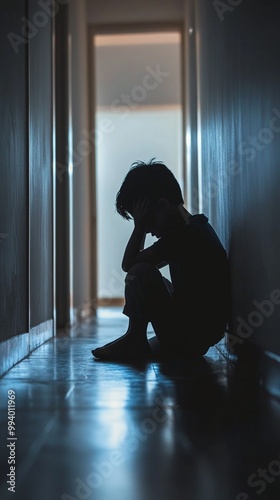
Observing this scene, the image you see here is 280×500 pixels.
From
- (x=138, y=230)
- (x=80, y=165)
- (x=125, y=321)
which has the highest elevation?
(x=80, y=165)

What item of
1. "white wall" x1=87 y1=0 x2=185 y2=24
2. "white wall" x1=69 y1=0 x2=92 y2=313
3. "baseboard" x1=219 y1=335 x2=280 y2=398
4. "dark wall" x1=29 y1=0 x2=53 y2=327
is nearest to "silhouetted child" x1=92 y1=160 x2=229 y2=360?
"baseboard" x1=219 y1=335 x2=280 y2=398

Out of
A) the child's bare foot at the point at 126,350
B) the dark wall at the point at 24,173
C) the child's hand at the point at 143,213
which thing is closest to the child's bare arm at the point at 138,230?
the child's hand at the point at 143,213

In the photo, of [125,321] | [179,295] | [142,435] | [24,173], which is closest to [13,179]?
[24,173]

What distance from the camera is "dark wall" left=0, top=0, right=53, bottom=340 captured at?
2025 millimetres

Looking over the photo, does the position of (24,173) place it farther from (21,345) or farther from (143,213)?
(21,345)

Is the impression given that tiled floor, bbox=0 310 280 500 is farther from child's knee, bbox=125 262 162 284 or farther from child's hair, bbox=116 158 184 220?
child's hair, bbox=116 158 184 220

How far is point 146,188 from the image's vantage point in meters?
2.23

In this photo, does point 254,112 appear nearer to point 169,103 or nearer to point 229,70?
point 229,70

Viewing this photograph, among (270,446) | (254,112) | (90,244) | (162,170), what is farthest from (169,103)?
(270,446)

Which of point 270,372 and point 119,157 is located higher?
point 119,157

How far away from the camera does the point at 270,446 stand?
963 millimetres

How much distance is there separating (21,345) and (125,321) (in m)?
1.89

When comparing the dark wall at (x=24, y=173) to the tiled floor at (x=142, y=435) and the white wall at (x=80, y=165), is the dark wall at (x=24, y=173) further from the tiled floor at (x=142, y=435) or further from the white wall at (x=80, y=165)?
the white wall at (x=80, y=165)

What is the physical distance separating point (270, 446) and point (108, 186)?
5.38m
